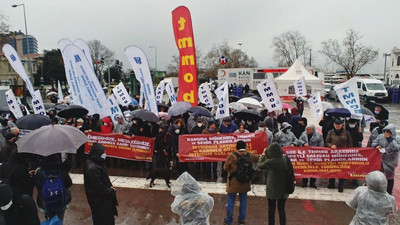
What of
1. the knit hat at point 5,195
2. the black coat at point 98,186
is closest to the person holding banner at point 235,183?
the black coat at point 98,186

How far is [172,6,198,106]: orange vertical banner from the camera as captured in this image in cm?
1015

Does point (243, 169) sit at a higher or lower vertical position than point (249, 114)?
lower

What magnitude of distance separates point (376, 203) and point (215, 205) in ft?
10.6

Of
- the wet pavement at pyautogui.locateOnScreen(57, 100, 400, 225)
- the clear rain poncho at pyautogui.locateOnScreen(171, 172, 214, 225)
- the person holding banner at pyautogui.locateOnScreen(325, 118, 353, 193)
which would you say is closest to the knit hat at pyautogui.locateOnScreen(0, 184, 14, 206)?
the clear rain poncho at pyautogui.locateOnScreen(171, 172, 214, 225)

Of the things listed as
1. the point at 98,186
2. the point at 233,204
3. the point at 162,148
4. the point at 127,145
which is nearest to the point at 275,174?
the point at 233,204

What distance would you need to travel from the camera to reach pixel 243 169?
512 cm

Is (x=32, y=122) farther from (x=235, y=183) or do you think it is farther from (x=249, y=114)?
(x=249, y=114)

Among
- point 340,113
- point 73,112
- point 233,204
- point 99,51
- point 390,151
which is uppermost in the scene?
point 99,51

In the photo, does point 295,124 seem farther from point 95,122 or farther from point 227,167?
point 95,122

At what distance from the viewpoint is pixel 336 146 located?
7078 mm

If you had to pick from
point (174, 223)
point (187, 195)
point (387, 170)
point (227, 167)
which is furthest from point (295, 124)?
point (187, 195)

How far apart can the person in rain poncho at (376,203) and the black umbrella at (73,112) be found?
8.41 metres

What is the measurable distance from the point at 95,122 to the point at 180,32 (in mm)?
4081

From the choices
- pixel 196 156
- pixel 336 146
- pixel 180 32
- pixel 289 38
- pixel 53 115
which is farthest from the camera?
pixel 289 38
